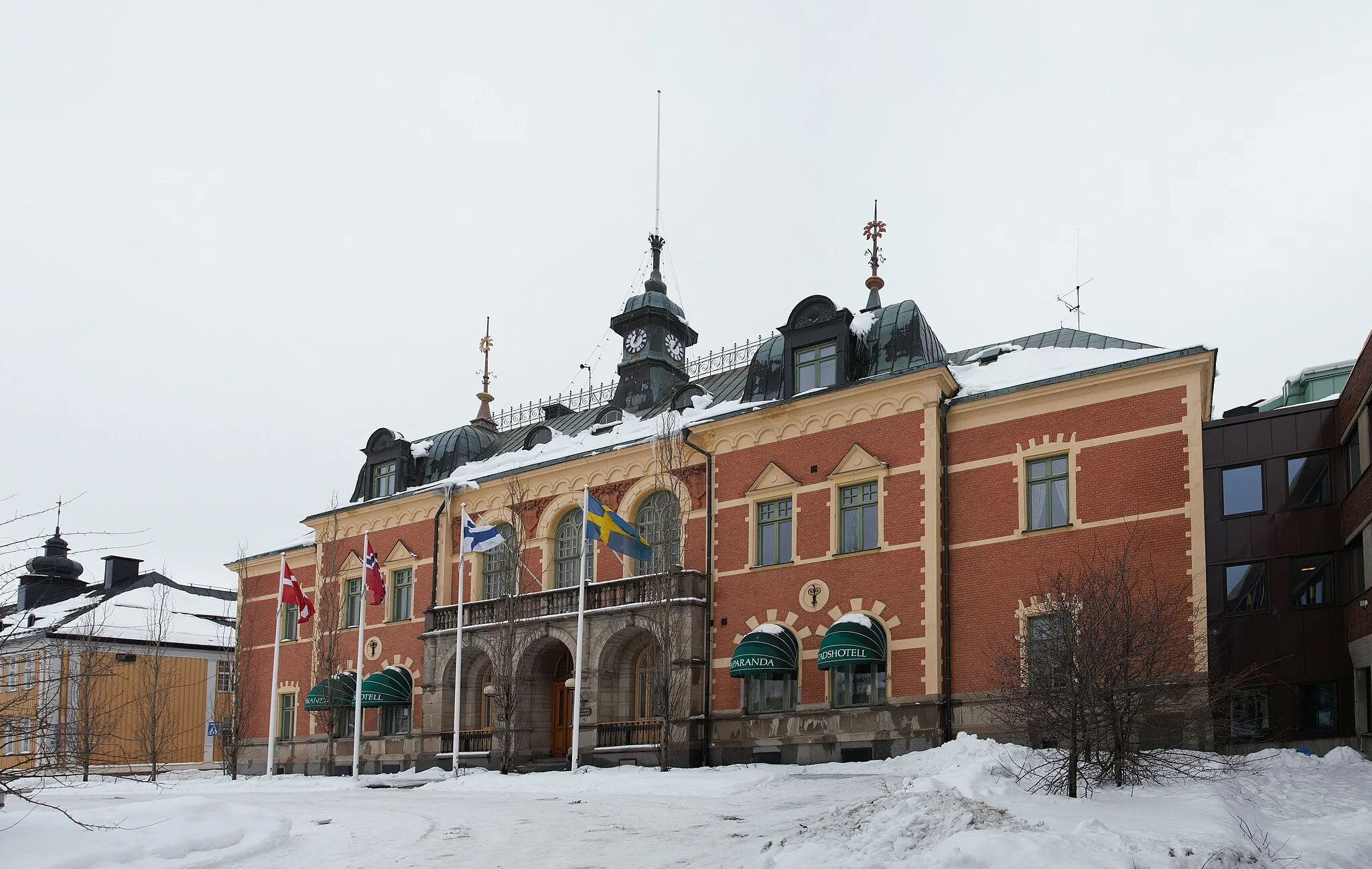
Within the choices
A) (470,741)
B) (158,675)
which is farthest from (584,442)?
(158,675)

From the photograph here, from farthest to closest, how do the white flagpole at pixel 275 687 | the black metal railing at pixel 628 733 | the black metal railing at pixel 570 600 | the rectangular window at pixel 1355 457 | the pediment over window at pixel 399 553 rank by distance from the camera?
the pediment over window at pixel 399 553
the white flagpole at pixel 275 687
the black metal railing at pixel 570 600
the black metal railing at pixel 628 733
the rectangular window at pixel 1355 457

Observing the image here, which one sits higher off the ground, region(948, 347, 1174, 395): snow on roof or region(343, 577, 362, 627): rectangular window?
region(948, 347, 1174, 395): snow on roof

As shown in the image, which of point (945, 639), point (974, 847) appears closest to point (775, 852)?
point (974, 847)

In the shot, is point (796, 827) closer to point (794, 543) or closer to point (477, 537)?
point (794, 543)

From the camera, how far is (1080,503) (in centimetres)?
2591

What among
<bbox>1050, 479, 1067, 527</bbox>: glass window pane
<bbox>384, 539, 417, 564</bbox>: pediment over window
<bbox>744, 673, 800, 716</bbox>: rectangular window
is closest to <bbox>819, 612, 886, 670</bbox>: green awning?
<bbox>744, 673, 800, 716</bbox>: rectangular window

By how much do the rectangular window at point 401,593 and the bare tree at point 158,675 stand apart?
10201 millimetres

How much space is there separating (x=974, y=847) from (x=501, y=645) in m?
23.8

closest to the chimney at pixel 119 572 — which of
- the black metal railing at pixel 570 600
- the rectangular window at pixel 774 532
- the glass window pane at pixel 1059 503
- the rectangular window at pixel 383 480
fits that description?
the rectangular window at pixel 383 480

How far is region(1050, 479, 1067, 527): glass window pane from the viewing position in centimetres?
2633

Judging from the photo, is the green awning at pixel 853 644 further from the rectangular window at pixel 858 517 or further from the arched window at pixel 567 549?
Result: the arched window at pixel 567 549

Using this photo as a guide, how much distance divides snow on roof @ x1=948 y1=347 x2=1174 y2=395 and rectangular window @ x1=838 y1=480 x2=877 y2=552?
10.7ft

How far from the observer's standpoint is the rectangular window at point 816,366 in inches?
1200

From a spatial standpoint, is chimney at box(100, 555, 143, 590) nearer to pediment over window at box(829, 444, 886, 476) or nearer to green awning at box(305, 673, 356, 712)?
green awning at box(305, 673, 356, 712)
